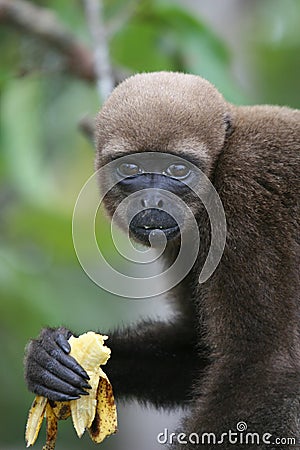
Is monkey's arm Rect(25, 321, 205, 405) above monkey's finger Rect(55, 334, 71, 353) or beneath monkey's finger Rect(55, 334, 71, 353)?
above

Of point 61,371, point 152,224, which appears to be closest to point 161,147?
point 152,224

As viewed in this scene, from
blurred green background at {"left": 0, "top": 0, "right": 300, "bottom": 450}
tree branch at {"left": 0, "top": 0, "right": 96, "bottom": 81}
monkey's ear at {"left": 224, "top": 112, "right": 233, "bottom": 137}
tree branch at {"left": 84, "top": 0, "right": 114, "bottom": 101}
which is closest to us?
monkey's ear at {"left": 224, "top": 112, "right": 233, "bottom": 137}

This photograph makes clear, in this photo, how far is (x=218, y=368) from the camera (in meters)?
5.11

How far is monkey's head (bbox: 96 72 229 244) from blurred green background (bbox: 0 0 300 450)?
2.61 metres

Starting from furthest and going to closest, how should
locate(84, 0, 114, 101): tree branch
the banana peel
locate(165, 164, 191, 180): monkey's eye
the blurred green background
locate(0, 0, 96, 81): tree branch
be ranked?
the blurred green background, locate(0, 0, 96, 81): tree branch, locate(84, 0, 114, 101): tree branch, locate(165, 164, 191, 180): monkey's eye, the banana peel

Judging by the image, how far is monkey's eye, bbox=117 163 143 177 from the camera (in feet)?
17.1

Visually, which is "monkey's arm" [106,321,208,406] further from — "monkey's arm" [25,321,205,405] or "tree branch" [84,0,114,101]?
"tree branch" [84,0,114,101]

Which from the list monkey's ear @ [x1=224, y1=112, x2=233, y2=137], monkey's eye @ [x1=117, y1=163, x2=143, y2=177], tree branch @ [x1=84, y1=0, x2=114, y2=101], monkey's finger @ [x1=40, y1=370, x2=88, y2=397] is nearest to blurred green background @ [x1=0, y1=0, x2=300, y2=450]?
tree branch @ [x1=84, y1=0, x2=114, y2=101]

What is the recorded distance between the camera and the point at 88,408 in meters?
4.95

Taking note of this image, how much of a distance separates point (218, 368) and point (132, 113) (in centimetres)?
145

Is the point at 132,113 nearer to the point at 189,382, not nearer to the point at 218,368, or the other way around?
the point at 218,368

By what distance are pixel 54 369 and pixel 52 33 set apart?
3.75 meters

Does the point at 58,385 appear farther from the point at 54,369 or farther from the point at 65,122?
the point at 65,122

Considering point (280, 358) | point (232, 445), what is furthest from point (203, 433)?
point (280, 358)
